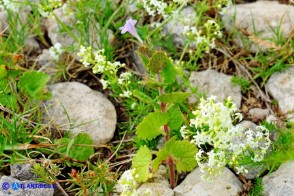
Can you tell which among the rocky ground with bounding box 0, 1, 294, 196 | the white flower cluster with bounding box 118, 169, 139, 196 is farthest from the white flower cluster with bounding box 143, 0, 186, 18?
the white flower cluster with bounding box 118, 169, 139, 196

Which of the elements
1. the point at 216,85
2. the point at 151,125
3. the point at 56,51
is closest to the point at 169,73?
the point at 151,125

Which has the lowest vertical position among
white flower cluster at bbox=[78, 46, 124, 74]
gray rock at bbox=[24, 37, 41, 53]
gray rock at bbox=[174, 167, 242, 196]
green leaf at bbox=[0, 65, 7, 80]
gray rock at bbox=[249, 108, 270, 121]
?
gray rock at bbox=[174, 167, 242, 196]

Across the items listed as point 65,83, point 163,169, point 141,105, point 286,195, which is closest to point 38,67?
point 65,83

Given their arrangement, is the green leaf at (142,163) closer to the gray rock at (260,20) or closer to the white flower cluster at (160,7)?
the white flower cluster at (160,7)

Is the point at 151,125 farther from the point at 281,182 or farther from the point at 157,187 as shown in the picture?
the point at 281,182

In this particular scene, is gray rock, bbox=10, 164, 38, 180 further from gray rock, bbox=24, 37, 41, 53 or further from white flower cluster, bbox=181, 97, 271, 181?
gray rock, bbox=24, 37, 41, 53

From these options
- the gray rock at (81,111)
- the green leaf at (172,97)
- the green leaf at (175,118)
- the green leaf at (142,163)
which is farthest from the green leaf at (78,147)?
the green leaf at (172,97)

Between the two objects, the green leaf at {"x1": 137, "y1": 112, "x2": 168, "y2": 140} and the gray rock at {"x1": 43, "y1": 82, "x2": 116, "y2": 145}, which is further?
the gray rock at {"x1": 43, "y1": 82, "x2": 116, "y2": 145}
